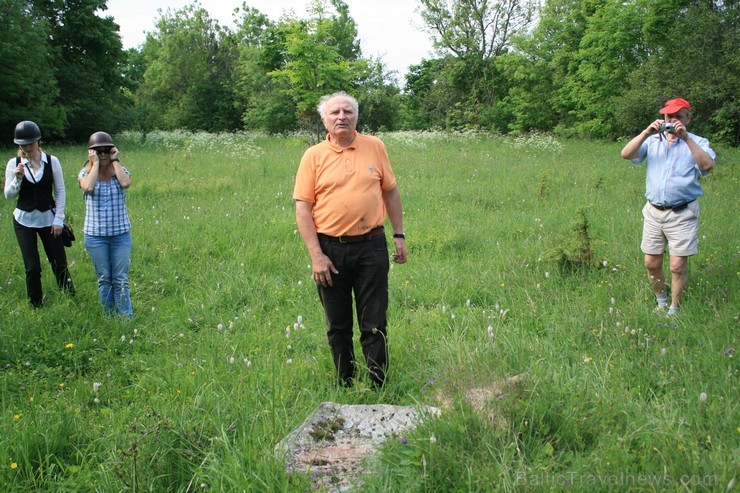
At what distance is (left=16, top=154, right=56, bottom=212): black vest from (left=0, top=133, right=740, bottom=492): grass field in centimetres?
97

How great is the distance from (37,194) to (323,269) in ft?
12.9

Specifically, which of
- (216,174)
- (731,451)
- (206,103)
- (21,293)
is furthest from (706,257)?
(206,103)

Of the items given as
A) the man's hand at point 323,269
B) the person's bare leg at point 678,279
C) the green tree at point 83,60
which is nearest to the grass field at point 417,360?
the person's bare leg at point 678,279

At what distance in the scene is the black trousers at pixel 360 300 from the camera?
3588mm

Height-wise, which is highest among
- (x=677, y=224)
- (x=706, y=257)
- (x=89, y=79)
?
(x=89, y=79)

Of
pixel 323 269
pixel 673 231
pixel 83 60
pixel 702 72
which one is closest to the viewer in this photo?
pixel 323 269

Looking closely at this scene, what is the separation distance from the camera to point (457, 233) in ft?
25.7

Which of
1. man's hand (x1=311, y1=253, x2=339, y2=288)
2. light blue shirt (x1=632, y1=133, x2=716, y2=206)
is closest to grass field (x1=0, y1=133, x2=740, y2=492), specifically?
man's hand (x1=311, y1=253, x2=339, y2=288)

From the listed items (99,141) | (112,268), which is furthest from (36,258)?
(99,141)

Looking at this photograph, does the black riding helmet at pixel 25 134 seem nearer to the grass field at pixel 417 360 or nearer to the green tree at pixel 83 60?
the grass field at pixel 417 360

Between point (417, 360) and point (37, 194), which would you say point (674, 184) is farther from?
point (37, 194)

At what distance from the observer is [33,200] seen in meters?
5.52

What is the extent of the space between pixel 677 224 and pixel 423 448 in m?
3.63

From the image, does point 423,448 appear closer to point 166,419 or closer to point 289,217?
point 166,419
